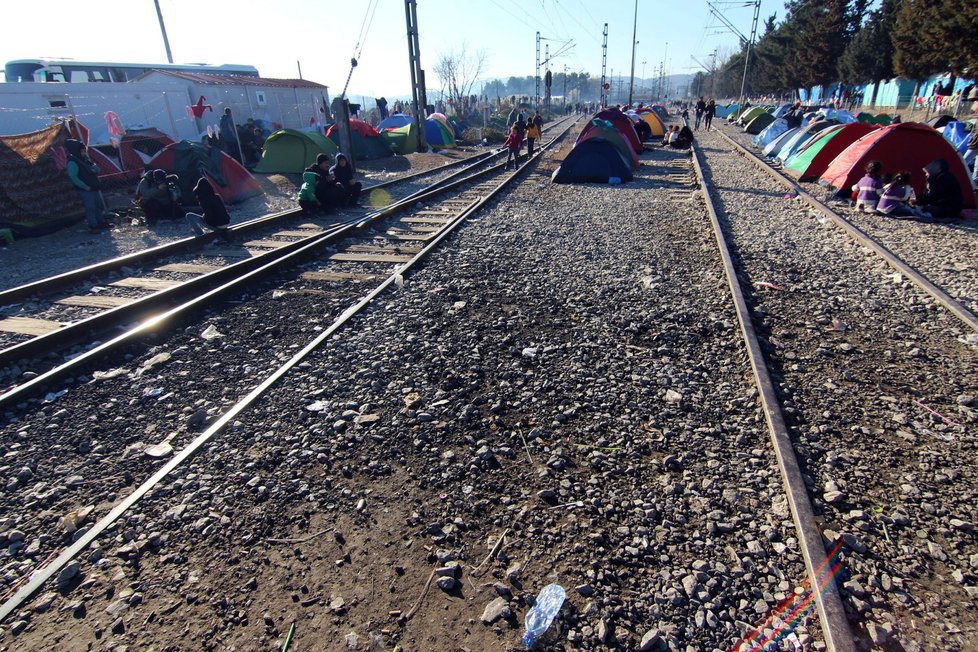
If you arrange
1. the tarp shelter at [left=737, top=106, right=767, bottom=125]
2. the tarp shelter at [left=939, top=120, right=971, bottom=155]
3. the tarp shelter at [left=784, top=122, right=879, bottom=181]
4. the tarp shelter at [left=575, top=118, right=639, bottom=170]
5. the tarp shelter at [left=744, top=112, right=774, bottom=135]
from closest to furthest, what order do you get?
the tarp shelter at [left=784, top=122, right=879, bottom=181] → the tarp shelter at [left=939, top=120, right=971, bottom=155] → the tarp shelter at [left=575, top=118, right=639, bottom=170] → the tarp shelter at [left=744, top=112, right=774, bottom=135] → the tarp shelter at [left=737, top=106, right=767, bottom=125]

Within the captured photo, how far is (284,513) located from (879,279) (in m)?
7.35

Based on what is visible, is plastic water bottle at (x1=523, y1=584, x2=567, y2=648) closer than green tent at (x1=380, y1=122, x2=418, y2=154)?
Yes

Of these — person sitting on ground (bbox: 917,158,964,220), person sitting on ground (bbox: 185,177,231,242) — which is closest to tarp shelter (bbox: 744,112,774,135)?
person sitting on ground (bbox: 917,158,964,220)

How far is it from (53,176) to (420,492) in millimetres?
11910

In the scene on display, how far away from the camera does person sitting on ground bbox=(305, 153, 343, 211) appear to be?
11000 millimetres

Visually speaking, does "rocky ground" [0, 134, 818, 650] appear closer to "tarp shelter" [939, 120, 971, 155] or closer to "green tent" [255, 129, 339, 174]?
"green tent" [255, 129, 339, 174]

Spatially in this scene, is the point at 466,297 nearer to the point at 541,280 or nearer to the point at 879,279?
the point at 541,280

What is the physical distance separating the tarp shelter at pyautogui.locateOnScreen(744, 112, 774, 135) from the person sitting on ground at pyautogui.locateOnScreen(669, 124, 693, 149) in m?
11.0

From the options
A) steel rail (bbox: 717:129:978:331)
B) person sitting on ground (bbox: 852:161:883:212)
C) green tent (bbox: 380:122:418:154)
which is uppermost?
green tent (bbox: 380:122:418:154)

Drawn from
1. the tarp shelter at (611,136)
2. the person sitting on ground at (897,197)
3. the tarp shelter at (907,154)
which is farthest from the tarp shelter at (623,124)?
the person sitting on ground at (897,197)

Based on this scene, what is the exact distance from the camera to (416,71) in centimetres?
2127

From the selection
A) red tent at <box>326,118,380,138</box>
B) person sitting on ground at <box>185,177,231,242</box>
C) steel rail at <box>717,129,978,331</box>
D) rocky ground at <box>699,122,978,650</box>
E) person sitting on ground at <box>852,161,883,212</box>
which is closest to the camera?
Answer: rocky ground at <box>699,122,978,650</box>

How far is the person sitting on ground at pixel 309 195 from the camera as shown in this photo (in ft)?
35.6

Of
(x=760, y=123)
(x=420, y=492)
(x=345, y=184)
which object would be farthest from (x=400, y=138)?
(x=760, y=123)
